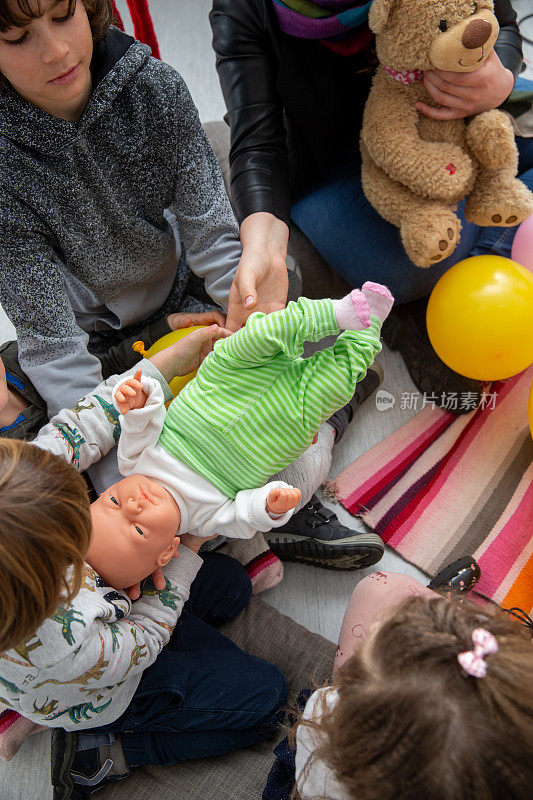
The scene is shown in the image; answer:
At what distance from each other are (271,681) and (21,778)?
493 mm

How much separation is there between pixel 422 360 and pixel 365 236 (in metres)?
0.31

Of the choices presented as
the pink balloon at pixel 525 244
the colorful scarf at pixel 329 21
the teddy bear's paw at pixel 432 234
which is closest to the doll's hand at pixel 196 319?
the teddy bear's paw at pixel 432 234

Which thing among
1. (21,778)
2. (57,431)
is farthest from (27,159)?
(21,778)

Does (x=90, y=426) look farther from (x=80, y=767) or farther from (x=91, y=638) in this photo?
(x=80, y=767)

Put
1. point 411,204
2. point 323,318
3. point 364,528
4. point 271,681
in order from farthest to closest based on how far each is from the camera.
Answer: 1. point 364,528
2. point 411,204
3. point 271,681
4. point 323,318

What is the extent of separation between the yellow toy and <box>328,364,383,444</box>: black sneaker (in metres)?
0.32

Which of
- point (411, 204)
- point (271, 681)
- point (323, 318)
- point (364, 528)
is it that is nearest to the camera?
point (323, 318)

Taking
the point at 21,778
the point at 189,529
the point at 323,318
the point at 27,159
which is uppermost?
the point at 27,159

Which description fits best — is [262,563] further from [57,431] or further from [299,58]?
[299,58]

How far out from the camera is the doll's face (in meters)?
0.81

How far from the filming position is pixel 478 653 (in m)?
0.52

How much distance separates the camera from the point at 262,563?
1.09 metres

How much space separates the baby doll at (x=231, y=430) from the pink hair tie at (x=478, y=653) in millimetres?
315

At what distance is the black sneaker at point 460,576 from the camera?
1.06 meters
